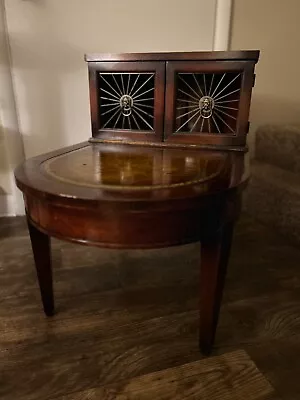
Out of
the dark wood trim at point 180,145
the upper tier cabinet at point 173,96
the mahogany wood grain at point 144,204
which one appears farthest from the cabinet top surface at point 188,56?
the mahogany wood grain at point 144,204

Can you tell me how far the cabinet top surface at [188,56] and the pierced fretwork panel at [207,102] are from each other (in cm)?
8

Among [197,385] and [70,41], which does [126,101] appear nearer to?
[70,41]

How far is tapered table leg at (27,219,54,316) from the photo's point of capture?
121 cm

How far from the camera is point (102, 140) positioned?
1.51m

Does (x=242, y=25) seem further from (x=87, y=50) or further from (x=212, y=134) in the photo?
(x=212, y=134)

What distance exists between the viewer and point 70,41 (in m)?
2.08

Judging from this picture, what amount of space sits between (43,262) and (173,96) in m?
0.86

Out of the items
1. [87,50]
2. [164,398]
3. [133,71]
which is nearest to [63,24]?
[87,50]

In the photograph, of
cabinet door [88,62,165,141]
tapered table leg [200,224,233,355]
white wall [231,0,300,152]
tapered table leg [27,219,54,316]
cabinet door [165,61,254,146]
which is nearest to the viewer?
tapered table leg [200,224,233,355]

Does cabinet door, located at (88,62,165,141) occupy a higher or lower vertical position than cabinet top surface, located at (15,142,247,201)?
higher

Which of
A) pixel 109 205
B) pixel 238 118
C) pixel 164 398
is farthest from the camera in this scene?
pixel 238 118

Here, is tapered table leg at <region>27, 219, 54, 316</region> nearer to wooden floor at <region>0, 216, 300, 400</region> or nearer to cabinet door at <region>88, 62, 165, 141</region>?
wooden floor at <region>0, 216, 300, 400</region>

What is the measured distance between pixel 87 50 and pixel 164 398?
196 centimetres

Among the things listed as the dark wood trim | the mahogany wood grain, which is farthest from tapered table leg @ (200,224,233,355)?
the dark wood trim
